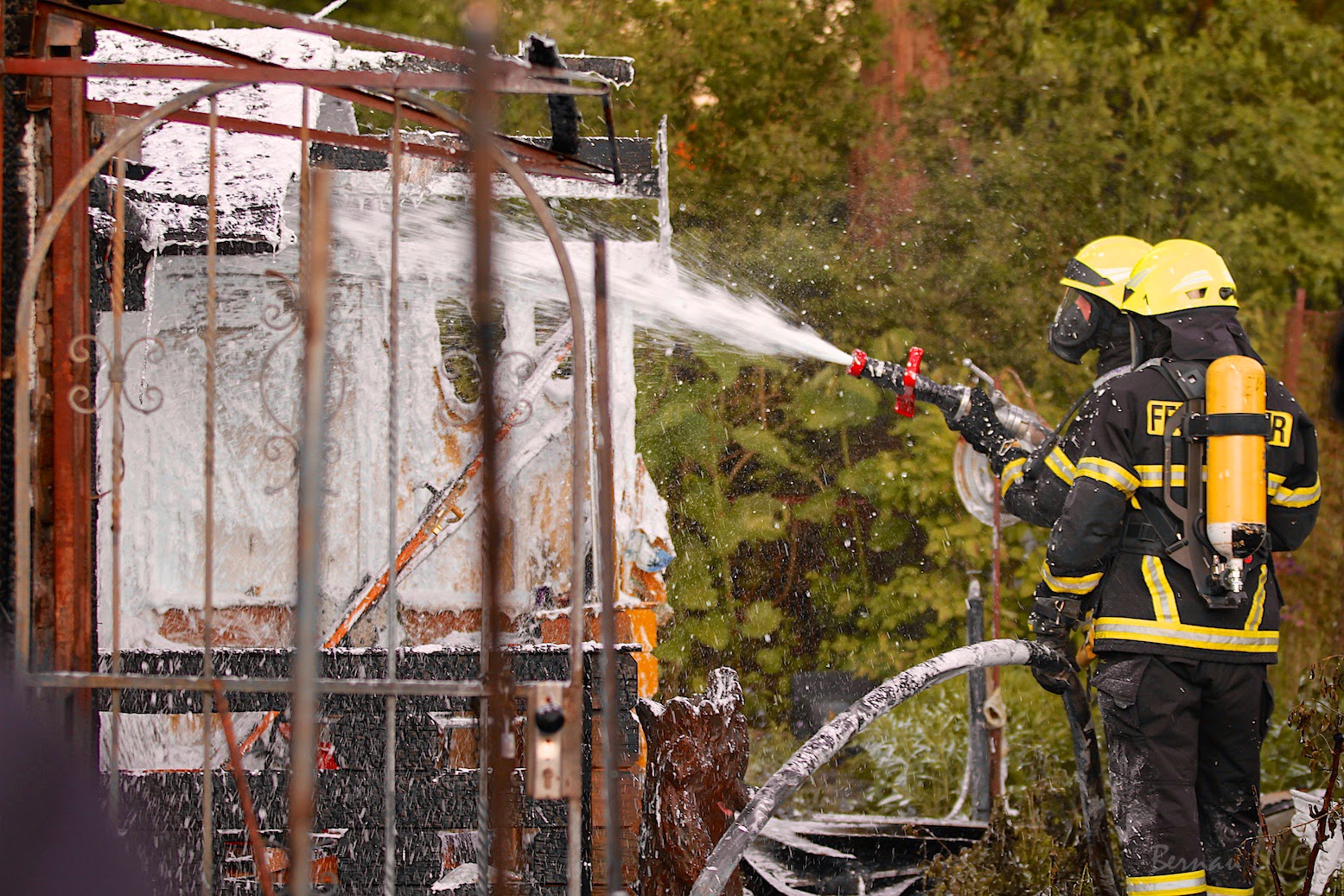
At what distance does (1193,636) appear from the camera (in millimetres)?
3768

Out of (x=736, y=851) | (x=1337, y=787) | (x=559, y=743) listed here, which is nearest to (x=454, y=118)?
(x=559, y=743)

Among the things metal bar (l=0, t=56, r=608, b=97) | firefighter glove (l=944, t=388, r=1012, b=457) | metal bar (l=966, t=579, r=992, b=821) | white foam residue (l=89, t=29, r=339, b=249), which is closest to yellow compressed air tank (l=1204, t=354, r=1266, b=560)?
firefighter glove (l=944, t=388, r=1012, b=457)

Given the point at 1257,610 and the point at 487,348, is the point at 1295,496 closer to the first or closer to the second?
the point at 1257,610

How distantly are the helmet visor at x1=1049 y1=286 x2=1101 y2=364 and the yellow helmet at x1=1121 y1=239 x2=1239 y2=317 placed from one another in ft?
0.72

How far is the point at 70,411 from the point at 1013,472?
117 inches

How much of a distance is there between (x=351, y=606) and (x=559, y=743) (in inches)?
112

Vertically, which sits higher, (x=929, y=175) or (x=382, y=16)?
(x=382, y=16)

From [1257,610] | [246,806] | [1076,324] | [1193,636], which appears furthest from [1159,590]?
[246,806]

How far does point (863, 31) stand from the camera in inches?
340

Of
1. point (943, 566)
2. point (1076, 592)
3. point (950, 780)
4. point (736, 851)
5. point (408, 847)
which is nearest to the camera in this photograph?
point (736, 851)

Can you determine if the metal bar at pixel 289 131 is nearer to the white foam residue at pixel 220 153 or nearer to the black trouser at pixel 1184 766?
the white foam residue at pixel 220 153

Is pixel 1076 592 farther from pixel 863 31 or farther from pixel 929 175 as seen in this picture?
pixel 863 31

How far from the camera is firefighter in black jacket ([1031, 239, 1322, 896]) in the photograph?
12.2ft

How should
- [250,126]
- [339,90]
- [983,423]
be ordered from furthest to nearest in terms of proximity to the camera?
[983,423], [250,126], [339,90]
